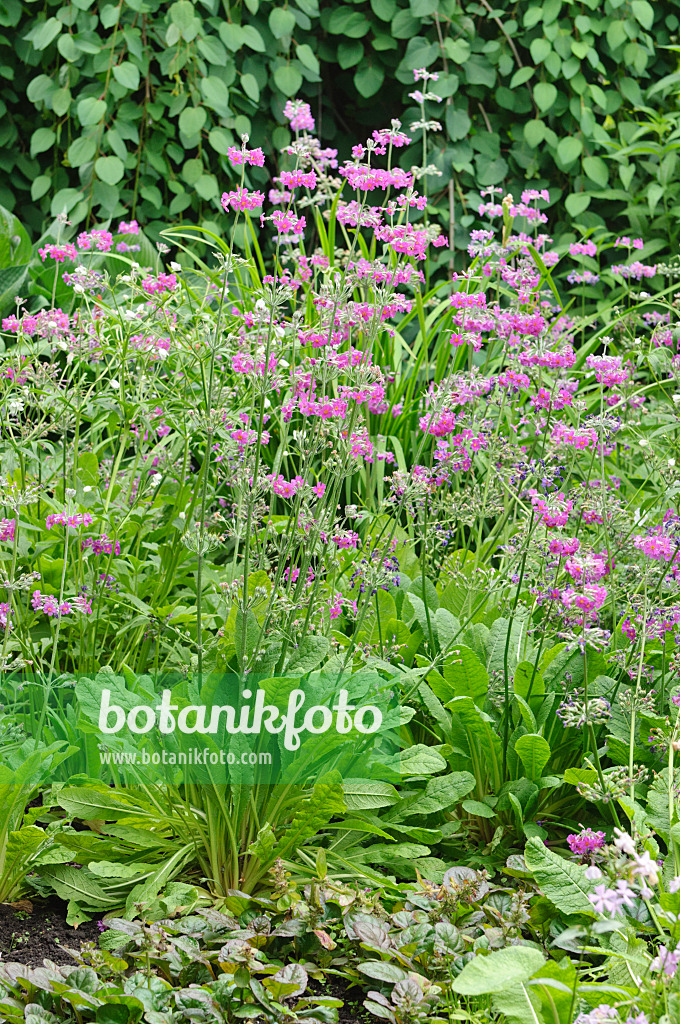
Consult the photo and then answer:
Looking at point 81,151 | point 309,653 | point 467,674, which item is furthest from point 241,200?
point 81,151

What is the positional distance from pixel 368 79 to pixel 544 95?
0.74 meters

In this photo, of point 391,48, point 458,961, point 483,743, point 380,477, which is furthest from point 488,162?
point 458,961

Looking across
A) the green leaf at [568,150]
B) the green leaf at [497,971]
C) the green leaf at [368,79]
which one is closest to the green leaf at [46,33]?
the green leaf at [368,79]

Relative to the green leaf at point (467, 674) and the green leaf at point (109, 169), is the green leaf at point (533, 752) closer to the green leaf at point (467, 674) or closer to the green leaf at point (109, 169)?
the green leaf at point (467, 674)

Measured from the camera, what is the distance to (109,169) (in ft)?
12.0

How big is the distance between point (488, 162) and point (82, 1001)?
3637mm

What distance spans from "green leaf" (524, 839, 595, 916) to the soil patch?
73cm

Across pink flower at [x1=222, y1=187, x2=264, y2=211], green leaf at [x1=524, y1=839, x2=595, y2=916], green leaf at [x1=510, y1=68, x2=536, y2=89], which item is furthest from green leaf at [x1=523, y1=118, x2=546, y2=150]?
green leaf at [x1=524, y1=839, x2=595, y2=916]

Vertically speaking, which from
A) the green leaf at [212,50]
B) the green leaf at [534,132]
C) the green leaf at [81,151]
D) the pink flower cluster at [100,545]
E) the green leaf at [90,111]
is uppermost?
the green leaf at [212,50]

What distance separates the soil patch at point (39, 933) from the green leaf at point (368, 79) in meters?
3.43

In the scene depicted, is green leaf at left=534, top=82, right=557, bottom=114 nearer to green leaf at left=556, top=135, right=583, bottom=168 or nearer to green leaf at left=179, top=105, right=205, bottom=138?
green leaf at left=556, top=135, right=583, bottom=168

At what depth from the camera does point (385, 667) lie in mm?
1900

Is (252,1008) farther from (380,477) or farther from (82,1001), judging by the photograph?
(380,477)

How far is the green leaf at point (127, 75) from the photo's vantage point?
11.8 feet
